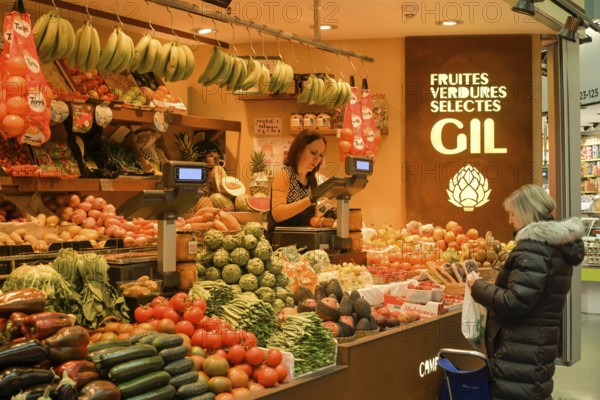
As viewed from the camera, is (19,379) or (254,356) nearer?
(19,379)

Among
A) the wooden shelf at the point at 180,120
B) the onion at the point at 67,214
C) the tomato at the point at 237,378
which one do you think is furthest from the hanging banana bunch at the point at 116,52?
the tomato at the point at 237,378

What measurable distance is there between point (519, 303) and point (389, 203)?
4.87 m

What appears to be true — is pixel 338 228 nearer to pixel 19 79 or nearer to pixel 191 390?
pixel 19 79

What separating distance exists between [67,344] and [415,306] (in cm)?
246

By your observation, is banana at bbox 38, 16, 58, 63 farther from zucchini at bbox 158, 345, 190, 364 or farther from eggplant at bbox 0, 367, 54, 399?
eggplant at bbox 0, 367, 54, 399

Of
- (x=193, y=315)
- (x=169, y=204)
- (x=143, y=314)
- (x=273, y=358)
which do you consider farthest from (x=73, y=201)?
(x=273, y=358)

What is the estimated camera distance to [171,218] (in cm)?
358

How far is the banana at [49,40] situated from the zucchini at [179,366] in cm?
309

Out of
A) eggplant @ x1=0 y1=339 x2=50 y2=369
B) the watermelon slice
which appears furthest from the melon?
eggplant @ x1=0 y1=339 x2=50 y2=369

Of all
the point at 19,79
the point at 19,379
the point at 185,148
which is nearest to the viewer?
the point at 19,379

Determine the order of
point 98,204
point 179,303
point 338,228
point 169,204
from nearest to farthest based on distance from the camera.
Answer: point 179,303
point 169,204
point 338,228
point 98,204

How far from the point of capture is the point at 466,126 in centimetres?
845

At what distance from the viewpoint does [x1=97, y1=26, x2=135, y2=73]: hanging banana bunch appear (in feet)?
17.5

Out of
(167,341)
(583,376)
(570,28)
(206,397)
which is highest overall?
(570,28)
